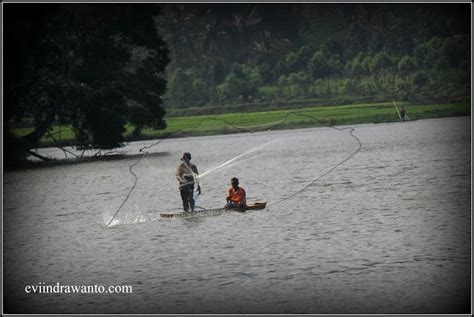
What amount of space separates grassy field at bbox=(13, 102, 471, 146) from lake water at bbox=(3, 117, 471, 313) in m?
61.2

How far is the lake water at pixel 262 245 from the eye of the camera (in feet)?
62.8

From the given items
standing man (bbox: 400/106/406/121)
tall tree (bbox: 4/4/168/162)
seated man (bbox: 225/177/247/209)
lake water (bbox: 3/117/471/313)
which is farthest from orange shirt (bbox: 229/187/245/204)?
standing man (bbox: 400/106/406/121)

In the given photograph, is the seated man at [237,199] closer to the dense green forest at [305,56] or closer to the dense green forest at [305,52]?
the dense green forest at [305,56]

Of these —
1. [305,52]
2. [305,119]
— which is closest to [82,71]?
[305,119]

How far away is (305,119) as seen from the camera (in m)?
124

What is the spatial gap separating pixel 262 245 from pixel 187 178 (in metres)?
6.11

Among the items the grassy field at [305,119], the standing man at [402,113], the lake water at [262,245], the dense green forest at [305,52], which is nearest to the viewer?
the lake water at [262,245]

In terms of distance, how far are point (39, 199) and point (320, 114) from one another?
78.2 m

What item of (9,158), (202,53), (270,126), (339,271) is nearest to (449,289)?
(339,271)

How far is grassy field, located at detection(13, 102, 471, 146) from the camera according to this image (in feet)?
389

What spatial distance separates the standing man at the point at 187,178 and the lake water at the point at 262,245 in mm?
814

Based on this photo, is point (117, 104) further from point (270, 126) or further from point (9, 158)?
point (270, 126)

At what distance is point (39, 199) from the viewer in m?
48.5

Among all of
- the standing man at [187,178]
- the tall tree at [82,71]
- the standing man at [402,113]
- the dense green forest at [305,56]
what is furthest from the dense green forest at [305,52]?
the standing man at [187,178]
